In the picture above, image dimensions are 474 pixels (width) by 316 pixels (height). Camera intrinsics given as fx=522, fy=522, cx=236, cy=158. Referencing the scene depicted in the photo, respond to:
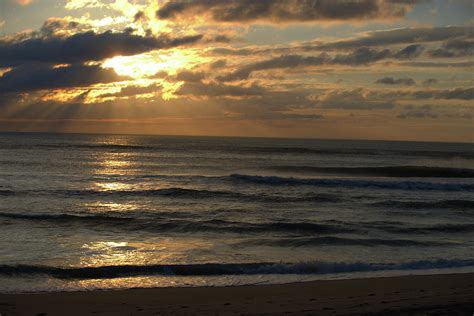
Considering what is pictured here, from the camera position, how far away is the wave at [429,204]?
1085 inches

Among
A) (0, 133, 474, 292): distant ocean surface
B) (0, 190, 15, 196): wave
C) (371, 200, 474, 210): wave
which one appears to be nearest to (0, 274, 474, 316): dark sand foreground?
(0, 133, 474, 292): distant ocean surface

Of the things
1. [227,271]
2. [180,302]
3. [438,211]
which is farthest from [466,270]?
[438,211]

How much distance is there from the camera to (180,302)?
10.6 meters

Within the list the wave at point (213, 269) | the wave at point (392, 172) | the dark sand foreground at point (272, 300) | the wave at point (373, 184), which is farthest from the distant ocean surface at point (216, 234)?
the wave at point (392, 172)

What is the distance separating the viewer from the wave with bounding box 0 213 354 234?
778 inches

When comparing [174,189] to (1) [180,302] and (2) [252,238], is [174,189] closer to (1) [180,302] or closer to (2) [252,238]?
(2) [252,238]

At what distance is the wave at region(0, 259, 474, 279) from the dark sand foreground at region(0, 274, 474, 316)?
4.99ft

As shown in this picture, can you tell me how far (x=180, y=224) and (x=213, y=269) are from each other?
718 centimetres

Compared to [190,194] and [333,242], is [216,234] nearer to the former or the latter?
[333,242]

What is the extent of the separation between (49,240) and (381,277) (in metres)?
10.4

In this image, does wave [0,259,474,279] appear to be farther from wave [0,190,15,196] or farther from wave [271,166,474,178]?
wave [271,166,474,178]

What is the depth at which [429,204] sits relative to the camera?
28.8 m

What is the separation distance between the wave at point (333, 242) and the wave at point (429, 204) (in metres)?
9.49

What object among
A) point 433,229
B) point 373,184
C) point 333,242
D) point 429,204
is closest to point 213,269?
point 333,242
